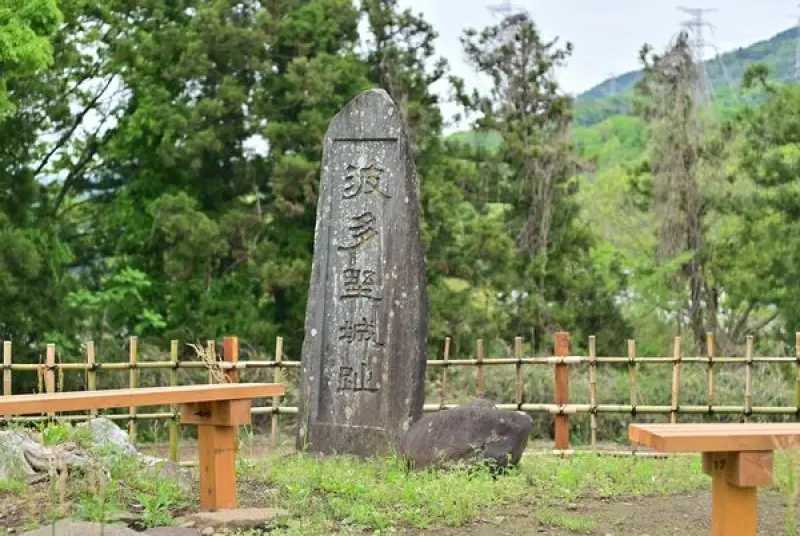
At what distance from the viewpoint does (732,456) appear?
168 inches

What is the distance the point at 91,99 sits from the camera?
18.0m

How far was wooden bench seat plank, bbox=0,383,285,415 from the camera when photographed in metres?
5.06

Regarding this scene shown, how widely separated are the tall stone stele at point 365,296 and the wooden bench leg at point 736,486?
4.29 m

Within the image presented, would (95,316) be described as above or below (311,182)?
below

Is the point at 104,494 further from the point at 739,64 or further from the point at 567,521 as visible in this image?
the point at 739,64

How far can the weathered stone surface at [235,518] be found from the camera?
5.61 metres

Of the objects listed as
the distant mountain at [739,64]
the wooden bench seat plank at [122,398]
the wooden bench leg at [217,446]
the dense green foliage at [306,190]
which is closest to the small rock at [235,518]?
the wooden bench leg at [217,446]

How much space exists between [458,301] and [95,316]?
17.2 ft

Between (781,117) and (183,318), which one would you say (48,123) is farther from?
(781,117)

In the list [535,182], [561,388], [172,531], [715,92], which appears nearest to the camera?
[172,531]

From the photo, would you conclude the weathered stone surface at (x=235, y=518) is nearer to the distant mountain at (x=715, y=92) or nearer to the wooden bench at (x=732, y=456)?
the wooden bench at (x=732, y=456)

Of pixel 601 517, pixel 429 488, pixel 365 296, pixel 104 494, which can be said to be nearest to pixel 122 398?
pixel 104 494

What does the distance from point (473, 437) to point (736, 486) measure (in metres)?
3.20

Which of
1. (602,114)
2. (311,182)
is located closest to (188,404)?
(311,182)
